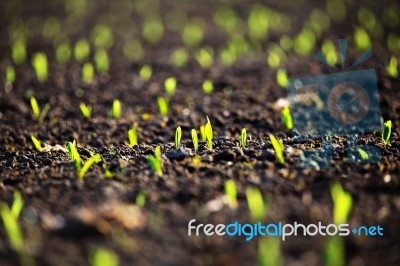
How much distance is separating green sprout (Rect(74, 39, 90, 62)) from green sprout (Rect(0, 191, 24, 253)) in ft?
8.58

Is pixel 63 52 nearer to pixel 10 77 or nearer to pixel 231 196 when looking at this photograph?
pixel 10 77

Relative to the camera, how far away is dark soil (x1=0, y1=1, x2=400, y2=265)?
1543 millimetres

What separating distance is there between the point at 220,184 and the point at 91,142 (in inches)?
41.1

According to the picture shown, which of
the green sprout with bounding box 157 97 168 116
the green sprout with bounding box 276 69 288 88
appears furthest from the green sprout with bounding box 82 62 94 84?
the green sprout with bounding box 276 69 288 88

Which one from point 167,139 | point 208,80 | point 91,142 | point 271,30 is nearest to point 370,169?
point 167,139

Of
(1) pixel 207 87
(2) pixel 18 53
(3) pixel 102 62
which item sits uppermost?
(2) pixel 18 53

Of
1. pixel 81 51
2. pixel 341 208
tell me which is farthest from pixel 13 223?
pixel 81 51

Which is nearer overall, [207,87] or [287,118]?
[287,118]

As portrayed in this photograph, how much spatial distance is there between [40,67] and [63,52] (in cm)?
57

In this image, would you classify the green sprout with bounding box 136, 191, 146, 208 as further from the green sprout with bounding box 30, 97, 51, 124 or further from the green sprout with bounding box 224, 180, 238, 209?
the green sprout with bounding box 30, 97, 51, 124

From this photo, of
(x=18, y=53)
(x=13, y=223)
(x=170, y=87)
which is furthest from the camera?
(x=18, y=53)

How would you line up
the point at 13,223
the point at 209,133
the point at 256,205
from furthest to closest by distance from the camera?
the point at 209,133 → the point at 256,205 → the point at 13,223

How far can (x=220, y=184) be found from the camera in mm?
1893

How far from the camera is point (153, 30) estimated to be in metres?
5.17
